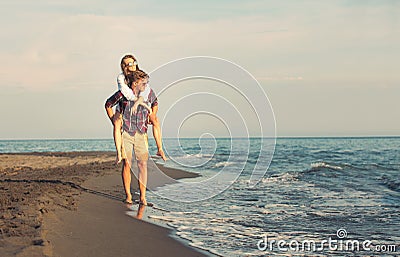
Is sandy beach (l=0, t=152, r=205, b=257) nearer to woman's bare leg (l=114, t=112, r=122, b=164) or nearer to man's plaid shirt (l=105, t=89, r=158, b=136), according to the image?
woman's bare leg (l=114, t=112, r=122, b=164)

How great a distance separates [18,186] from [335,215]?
622 cm

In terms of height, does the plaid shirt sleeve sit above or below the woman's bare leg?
above

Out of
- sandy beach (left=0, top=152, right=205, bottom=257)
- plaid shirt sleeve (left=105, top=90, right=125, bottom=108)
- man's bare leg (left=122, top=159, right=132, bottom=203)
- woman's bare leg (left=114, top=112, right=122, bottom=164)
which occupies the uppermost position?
plaid shirt sleeve (left=105, top=90, right=125, bottom=108)

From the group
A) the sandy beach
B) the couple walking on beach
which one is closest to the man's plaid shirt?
the couple walking on beach

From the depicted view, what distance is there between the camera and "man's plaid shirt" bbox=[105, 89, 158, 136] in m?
7.60

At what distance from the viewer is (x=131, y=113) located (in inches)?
A: 308

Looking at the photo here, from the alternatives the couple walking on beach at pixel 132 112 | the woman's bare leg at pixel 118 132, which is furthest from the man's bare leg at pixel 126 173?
the woman's bare leg at pixel 118 132

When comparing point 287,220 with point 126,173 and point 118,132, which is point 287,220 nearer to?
point 126,173

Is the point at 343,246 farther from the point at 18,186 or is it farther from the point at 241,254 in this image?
the point at 18,186

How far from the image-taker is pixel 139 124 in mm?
8000

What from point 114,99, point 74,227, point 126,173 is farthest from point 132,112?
point 74,227

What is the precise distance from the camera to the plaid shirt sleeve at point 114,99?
7561mm

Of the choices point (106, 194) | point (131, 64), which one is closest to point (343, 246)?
point (131, 64)

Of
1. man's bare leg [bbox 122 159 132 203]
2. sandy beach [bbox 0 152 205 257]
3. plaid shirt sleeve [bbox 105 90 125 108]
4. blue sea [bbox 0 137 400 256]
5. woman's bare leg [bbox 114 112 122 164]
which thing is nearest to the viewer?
sandy beach [bbox 0 152 205 257]
